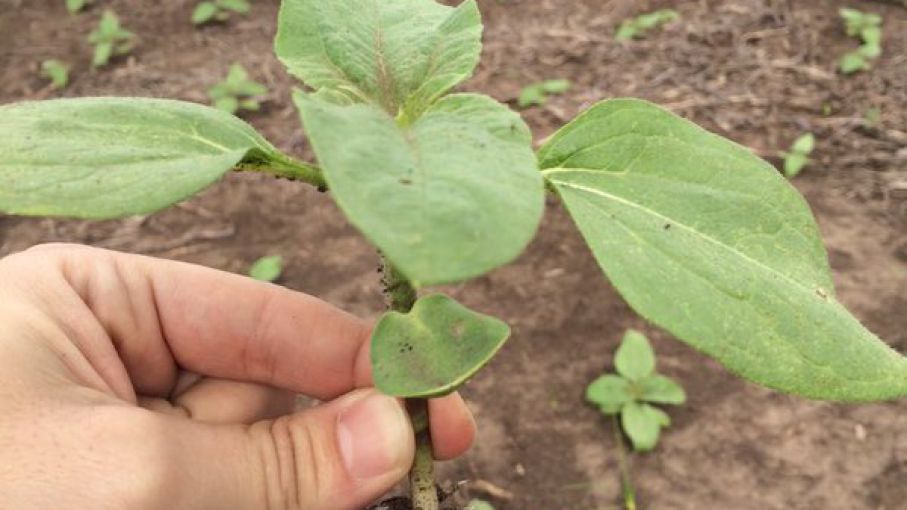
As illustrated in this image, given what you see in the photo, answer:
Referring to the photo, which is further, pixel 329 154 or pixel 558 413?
pixel 558 413

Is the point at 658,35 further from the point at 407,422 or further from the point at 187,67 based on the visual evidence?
the point at 407,422

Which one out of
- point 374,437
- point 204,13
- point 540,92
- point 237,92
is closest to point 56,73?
point 204,13

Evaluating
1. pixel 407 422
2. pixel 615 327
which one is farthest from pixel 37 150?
pixel 615 327

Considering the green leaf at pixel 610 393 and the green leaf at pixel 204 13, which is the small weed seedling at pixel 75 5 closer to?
the green leaf at pixel 204 13

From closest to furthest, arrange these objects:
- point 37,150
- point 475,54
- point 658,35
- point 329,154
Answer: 1. point 329,154
2. point 37,150
3. point 475,54
4. point 658,35

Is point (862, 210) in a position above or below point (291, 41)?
below

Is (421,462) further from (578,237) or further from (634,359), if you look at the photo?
(578,237)

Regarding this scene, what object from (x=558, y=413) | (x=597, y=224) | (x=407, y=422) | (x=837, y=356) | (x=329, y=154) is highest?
(x=329, y=154)
